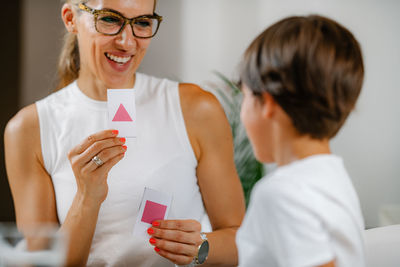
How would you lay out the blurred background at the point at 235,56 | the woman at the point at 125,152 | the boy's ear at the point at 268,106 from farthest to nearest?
the blurred background at the point at 235,56
the woman at the point at 125,152
the boy's ear at the point at 268,106

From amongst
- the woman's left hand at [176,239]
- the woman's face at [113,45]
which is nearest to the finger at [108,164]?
the woman's left hand at [176,239]

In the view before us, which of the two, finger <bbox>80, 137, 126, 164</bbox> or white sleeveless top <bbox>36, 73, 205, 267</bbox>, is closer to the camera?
finger <bbox>80, 137, 126, 164</bbox>

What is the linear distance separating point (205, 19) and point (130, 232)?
1.88m

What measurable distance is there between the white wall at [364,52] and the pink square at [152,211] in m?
1.73

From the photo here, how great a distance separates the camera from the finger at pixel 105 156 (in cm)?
137

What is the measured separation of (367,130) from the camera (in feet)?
9.88

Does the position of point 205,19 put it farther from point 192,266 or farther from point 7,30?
point 192,266

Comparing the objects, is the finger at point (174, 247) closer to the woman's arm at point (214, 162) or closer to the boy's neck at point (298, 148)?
the woman's arm at point (214, 162)

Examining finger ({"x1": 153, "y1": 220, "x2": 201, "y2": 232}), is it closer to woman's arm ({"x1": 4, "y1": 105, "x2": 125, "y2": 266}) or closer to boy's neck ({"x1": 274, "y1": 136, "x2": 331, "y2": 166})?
woman's arm ({"x1": 4, "y1": 105, "x2": 125, "y2": 266})

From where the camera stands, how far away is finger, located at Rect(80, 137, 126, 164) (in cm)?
135

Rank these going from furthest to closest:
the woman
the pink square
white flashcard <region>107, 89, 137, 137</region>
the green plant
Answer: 1. the green plant
2. the woman
3. the pink square
4. white flashcard <region>107, 89, 137, 137</region>

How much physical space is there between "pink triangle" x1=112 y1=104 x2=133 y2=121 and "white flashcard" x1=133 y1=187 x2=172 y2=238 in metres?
0.24

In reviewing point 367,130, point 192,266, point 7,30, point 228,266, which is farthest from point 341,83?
point 7,30

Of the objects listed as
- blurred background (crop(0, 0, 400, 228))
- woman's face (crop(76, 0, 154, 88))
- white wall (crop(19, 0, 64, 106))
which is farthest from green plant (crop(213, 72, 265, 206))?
woman's face (crop(76, 0, 154, 88))
